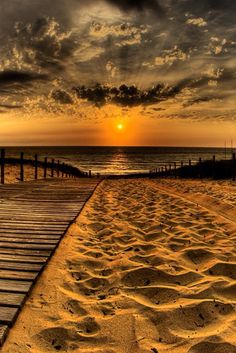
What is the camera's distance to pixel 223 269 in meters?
4.13

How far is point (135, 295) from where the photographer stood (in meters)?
3.49

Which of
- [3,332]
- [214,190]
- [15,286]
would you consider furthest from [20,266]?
[214,190]

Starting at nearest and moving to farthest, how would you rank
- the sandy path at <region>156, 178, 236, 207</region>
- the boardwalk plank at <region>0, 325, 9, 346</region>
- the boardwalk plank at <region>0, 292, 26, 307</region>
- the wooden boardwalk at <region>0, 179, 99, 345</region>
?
the boardwalk plank at <region>0, 325, 9, 346</region>, the boardwalk plank at <region>0, 292, 26, 307</region>, the wooden boardwalk at <region>0, 179, 99, 345</region>, the sandy path at <region>156, 178, 236, 207</region>

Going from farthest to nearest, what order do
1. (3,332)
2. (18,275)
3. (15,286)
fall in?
(18,275), (15,286), (3,332)

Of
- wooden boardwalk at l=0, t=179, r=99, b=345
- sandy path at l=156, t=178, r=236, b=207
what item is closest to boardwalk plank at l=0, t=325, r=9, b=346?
wooden boardwalk at l=0, t=179, r=99, b=345

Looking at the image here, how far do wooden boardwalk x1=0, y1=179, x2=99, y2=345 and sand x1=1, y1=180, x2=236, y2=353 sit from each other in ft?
0.48

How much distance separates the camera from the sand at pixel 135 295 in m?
2.65

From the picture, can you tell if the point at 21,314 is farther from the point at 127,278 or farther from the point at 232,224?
the point at 232,224

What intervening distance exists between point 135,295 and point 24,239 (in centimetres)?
244

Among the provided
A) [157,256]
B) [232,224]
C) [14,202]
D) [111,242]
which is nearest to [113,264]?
[157,256]

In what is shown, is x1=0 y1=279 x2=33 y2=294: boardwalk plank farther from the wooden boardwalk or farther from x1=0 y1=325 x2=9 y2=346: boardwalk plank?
x1=0 y1=325 x2=9 y2=346: boardwalk plank

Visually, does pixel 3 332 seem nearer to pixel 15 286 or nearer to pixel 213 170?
pixel 15 286

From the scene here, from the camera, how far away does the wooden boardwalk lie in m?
3.16

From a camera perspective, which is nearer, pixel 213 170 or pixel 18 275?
pixel 18 275
